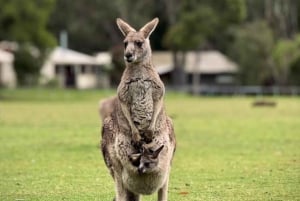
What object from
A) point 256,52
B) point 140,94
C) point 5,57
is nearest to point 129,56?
point 140,94

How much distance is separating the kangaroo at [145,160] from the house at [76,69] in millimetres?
62502

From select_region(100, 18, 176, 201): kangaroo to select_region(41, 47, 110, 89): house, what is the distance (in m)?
62.2

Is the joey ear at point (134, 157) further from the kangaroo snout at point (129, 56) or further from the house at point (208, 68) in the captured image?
the house at point (208, 68)

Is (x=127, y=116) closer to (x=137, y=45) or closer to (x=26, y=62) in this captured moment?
(x=137, y=45)

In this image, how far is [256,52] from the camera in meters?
60.8

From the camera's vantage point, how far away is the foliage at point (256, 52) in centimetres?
6022

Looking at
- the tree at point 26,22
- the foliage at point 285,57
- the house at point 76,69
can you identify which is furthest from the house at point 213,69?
the tree at point 26,22

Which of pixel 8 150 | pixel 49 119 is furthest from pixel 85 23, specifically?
pixel 8 150

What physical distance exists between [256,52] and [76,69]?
774 inches

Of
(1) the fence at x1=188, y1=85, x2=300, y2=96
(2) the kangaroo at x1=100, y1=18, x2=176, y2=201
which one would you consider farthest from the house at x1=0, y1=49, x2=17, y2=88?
(2) the kangaroo at x1=100, y1=18, x2=176, y2=201

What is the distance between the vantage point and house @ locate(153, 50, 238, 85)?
7188 cm

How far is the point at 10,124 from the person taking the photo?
24562 millimetres

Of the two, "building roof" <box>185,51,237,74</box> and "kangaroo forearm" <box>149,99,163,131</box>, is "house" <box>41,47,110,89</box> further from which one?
"kangaroo forearm" <box>149,99,163,131</box>

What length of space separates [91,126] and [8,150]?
7.15 m
